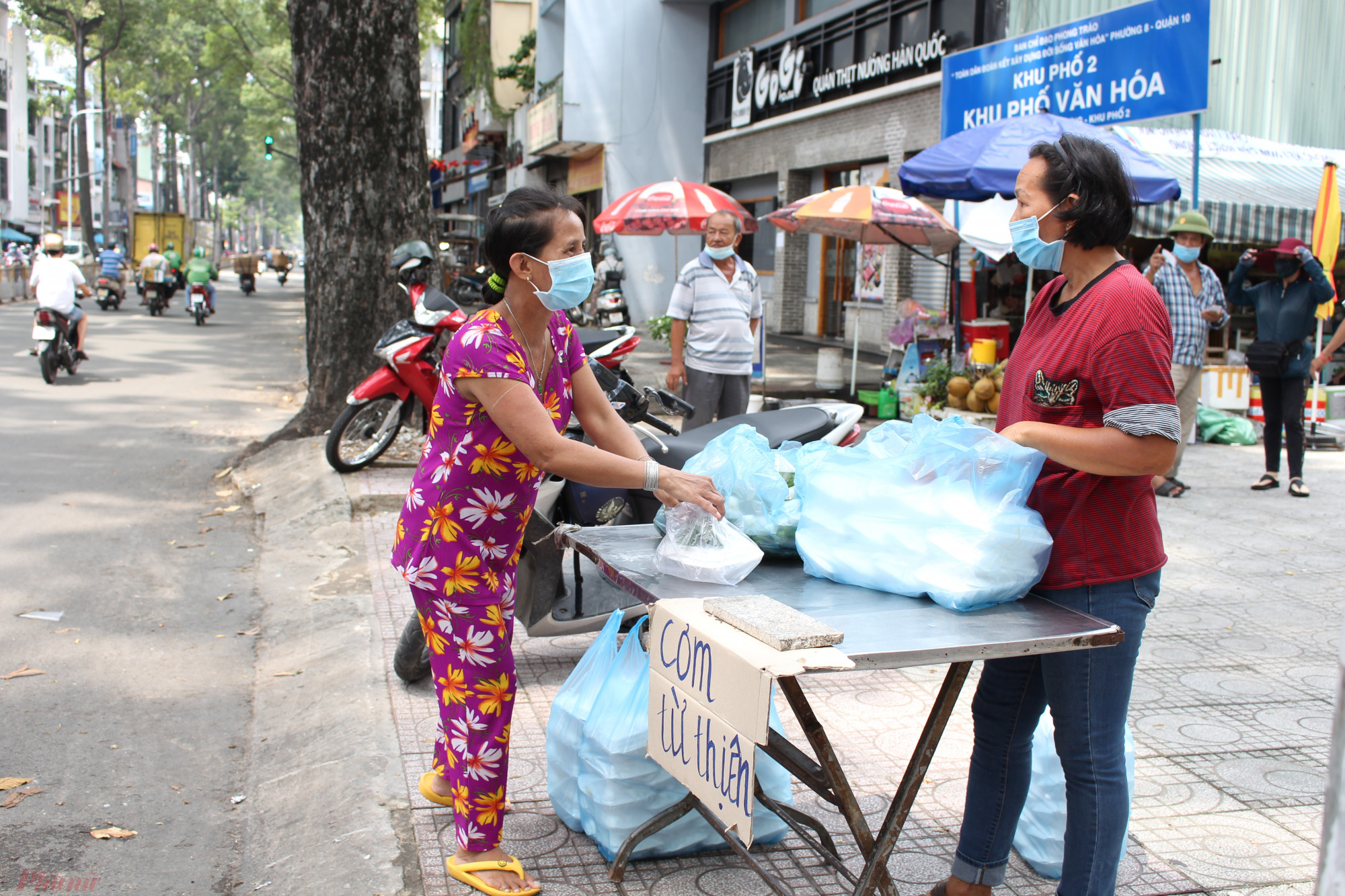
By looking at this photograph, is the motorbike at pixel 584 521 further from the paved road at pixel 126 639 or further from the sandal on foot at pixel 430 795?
the paved road at pixel 126 639

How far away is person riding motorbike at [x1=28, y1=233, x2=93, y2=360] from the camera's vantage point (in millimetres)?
13375

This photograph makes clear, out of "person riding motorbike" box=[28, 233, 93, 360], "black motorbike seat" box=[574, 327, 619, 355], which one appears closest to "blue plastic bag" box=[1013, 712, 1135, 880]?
"black motorbike seat" box=[574, 327, 619, 355]

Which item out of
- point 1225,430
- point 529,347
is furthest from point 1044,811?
point 1225,430

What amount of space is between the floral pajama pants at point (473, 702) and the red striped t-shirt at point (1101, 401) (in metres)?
1.31

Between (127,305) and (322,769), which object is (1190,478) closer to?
(322,769)

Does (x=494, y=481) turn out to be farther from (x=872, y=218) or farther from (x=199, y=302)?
(x=199, y=302)

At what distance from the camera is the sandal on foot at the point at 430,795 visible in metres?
3.16

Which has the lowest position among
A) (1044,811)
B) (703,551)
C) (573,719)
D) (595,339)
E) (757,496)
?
(1044,811)

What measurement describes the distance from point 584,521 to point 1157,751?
2350mm

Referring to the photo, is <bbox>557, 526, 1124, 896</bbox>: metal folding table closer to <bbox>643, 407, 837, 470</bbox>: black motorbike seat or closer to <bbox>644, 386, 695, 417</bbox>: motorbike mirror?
<bbox>643, 407, 837, 470</bbox>: black motorbike seat

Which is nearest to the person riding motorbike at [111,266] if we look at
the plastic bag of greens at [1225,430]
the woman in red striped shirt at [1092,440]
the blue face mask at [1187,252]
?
the plastic bag of greens at [1225,430]

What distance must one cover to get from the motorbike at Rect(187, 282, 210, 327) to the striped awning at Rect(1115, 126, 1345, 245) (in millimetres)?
18617

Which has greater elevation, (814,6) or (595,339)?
(814,6)

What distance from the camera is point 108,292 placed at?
26.6 meters
